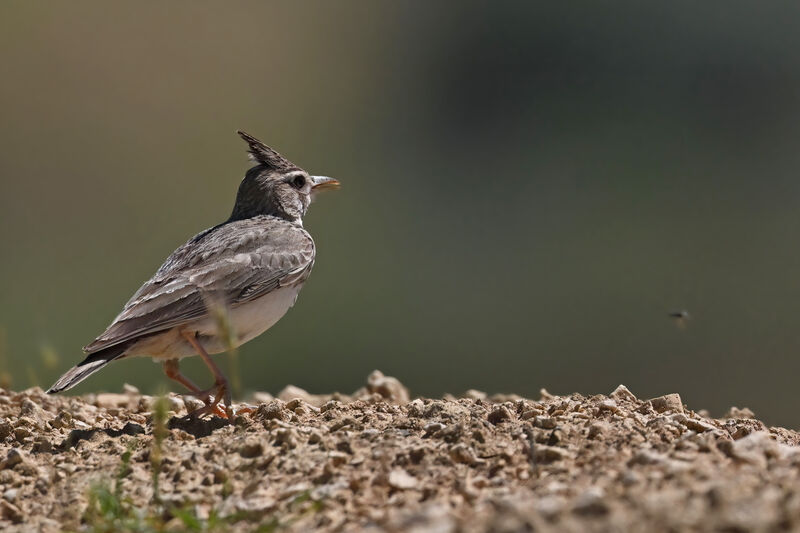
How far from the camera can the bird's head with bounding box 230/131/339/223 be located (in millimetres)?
9648

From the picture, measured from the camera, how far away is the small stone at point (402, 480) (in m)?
5.11

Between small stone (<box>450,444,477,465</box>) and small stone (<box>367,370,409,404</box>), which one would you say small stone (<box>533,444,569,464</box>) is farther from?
small stone (<box>367,370,409,404</box>)

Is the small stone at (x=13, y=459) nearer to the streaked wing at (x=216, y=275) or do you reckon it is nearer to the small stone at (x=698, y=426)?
the streaked wing at (x=216, y=275)

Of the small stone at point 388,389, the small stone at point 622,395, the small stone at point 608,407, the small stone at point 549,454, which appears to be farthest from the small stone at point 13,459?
the small stone at point 622,395

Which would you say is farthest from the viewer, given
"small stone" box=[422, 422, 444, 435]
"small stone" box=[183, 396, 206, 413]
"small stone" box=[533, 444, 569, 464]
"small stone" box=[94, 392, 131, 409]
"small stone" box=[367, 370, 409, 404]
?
"small stone" box=[367, 370, 409, 404]

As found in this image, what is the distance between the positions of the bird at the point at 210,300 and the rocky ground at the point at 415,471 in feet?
1.83

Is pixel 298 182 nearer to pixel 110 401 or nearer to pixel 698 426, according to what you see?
pixel 110 401

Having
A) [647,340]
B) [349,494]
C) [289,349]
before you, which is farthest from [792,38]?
[349,494]

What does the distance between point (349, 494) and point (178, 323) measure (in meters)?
2.87

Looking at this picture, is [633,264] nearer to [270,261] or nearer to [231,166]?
[231,166]

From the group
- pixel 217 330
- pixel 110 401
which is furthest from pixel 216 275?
pixel 110 401

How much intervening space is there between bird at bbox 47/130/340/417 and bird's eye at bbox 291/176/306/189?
0.48m

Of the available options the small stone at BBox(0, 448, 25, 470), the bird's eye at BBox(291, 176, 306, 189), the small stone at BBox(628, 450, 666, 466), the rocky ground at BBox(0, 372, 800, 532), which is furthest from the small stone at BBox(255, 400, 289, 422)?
the bird's eye at BBox(291, 176, 306, 189)

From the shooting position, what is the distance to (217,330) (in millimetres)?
7734
